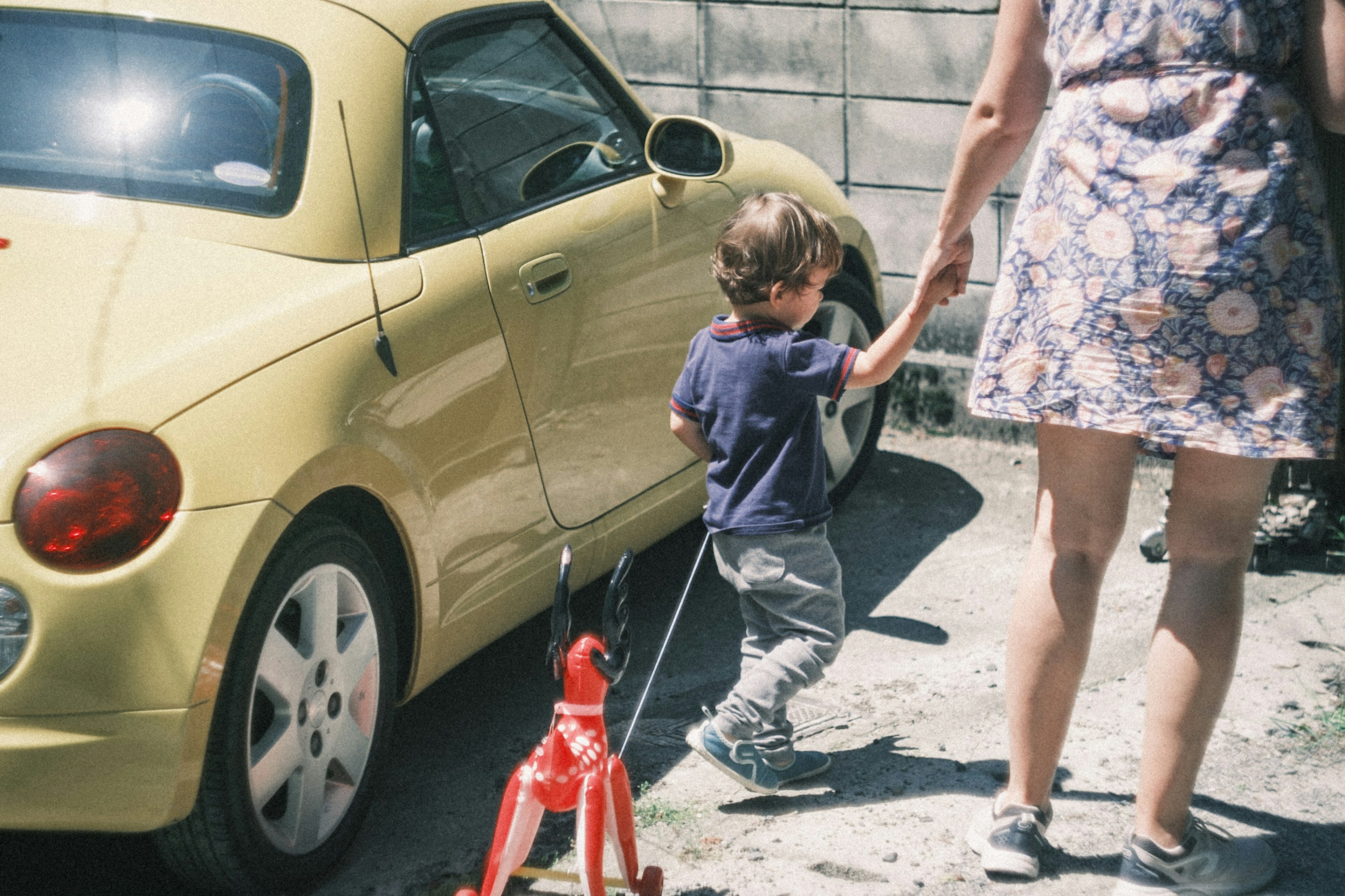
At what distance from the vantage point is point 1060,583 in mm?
2488

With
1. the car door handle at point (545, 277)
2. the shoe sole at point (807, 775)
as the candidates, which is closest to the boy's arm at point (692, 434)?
the car door handle at point (545, 277)

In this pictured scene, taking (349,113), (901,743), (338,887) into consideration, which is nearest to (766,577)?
(901,743)

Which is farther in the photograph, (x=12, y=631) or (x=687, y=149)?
(x=687, y=149)

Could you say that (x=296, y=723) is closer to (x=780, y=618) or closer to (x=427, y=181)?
(x=780, y=618)

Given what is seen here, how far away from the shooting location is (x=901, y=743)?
3193mm

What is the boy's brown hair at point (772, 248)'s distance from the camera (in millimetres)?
2721

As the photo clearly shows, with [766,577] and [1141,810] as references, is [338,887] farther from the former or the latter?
[1141,810]

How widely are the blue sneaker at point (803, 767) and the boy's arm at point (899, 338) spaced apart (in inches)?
32.7

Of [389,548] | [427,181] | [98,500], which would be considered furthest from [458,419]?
[98,500]

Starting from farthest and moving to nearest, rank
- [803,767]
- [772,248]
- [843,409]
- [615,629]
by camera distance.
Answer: [843,409], [803,767], [772,248], [615,629]

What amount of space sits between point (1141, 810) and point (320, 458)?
155 centimetres

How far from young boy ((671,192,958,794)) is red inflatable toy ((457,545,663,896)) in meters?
0.49

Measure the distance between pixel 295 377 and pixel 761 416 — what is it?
0.88m

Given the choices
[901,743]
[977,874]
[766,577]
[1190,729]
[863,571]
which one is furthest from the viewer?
[863,571]
